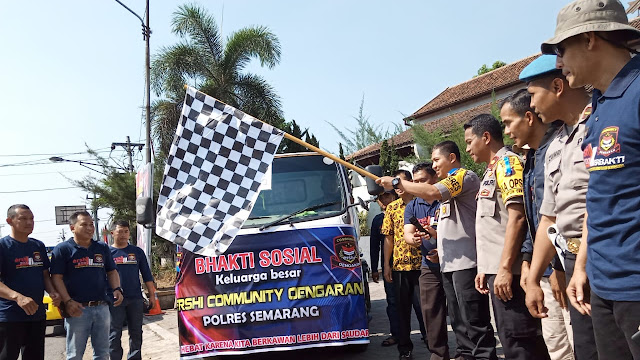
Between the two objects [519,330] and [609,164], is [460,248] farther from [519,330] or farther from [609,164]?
[609,164]

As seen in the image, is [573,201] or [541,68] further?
[541,68]

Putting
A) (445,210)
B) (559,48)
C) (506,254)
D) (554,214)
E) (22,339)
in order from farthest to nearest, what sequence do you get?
(22,339), (445,210), (506,254), (554,214), (559,48)

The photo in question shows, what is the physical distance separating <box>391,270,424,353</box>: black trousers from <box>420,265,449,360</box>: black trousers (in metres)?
0.76

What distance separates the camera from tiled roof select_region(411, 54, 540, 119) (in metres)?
22.9

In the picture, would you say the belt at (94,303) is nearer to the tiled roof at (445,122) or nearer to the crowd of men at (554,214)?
the crowd of men at (554,214)

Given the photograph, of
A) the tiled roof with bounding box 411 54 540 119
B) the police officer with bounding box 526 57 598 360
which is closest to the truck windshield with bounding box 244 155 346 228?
the police officer with bounding box 526 57 598 360

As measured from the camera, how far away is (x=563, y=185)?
2.35 m

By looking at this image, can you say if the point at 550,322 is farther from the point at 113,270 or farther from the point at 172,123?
the point at 172,123

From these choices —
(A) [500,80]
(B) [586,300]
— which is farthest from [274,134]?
(A) [500,80]

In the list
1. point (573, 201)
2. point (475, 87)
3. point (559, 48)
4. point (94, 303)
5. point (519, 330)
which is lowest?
point (519, 330)

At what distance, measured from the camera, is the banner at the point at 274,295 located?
5.11 metres

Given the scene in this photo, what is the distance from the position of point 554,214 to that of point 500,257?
2.71 ft

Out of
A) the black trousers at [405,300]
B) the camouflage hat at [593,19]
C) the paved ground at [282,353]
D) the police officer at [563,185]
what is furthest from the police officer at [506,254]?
the paved ground at [282,353]

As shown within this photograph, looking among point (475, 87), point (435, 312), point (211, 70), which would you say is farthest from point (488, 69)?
point (435, 312)
